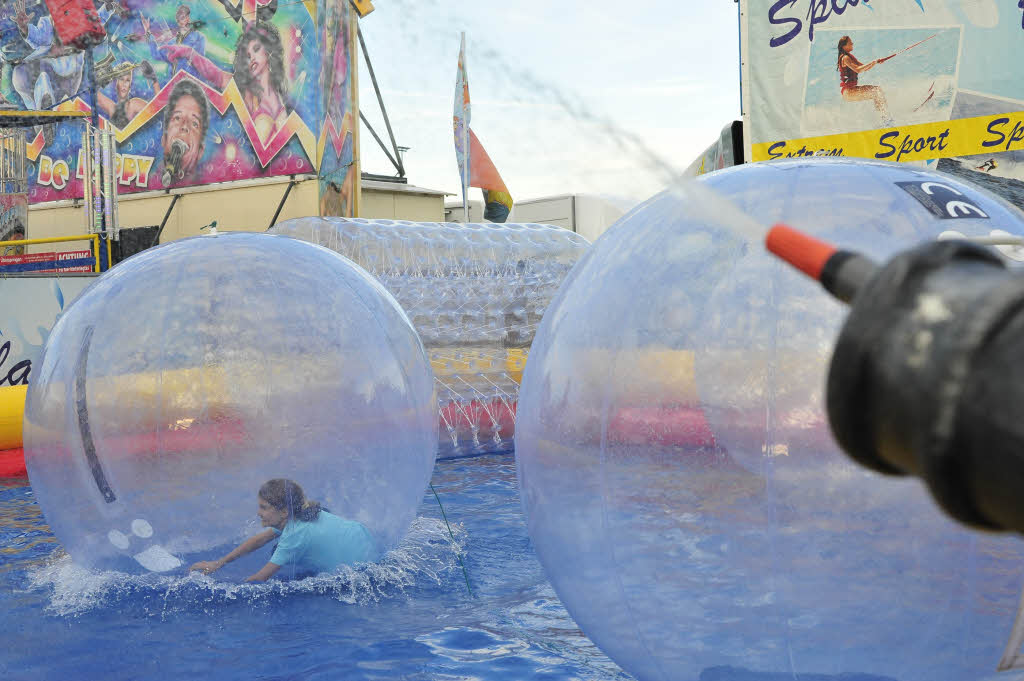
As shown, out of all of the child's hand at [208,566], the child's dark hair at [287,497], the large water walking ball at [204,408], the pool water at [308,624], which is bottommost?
the pool water at [308,624]

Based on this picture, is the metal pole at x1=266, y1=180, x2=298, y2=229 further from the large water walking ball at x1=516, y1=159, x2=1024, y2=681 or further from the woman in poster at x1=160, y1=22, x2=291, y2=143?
the large water walking ball at x1=516, y1=159, x2=1024, y2=681

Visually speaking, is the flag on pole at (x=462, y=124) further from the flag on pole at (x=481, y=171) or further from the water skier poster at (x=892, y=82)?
the water skier poster at (x=892, y=82)

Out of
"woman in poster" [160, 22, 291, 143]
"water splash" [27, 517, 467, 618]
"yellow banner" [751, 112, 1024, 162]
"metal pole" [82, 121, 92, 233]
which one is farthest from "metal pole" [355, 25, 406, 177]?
"water splash" [27, 517, 467, 618]

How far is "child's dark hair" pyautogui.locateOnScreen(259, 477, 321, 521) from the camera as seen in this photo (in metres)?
4.52

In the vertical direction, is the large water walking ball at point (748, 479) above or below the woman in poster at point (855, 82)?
below

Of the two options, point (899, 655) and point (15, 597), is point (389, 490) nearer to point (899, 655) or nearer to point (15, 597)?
point (15, 597)

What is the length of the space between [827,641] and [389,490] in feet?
8.70

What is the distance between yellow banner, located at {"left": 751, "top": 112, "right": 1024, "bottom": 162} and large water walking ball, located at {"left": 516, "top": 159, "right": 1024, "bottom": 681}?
23.4 feet

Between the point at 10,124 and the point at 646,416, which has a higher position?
the point at 10,124

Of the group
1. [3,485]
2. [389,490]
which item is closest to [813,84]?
[389,490]

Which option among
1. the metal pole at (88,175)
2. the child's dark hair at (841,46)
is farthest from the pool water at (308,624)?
the metal pole at (88,175)

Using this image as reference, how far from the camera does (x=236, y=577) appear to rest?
4750 mm

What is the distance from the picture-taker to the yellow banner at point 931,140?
966 centimetres

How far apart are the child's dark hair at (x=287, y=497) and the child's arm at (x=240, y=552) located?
0.14 metres
